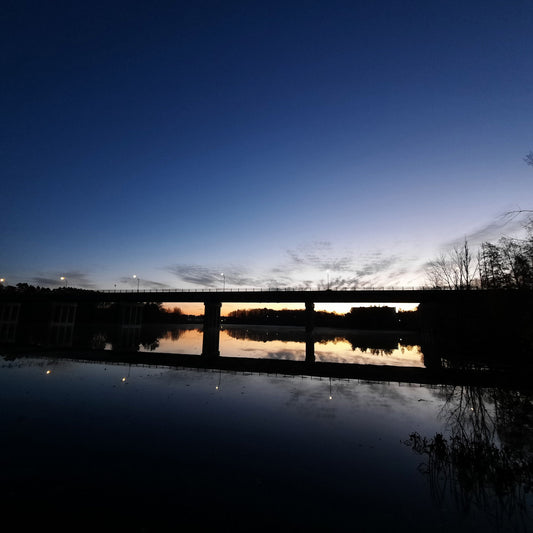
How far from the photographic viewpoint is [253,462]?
9.94m

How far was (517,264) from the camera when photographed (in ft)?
91.9

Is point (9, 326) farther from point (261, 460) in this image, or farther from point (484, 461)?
point (484, 461)

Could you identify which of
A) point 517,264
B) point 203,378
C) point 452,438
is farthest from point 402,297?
point 452,438

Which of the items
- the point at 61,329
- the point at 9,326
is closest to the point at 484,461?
the point at 61,329

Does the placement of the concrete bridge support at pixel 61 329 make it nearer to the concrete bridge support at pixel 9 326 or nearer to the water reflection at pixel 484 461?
the concrete bridge support at pixel 9 326

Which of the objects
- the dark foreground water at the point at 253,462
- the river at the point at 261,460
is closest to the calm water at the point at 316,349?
the river at the point at 261,460

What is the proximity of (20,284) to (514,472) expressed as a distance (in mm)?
245236

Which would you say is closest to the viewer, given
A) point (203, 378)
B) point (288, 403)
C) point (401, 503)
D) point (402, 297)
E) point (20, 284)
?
point (401, 503)

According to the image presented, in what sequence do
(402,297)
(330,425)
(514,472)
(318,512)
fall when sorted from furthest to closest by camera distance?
(402,297)
(330,425)
(514,472)
(318,512)

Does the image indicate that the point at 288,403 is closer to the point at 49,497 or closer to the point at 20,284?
the point at 49,497

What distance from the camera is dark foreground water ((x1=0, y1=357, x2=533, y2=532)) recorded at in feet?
23.5

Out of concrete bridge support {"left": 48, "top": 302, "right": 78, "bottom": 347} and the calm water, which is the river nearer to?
the calm water

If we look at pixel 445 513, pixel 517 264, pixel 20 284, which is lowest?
pixel 445 513

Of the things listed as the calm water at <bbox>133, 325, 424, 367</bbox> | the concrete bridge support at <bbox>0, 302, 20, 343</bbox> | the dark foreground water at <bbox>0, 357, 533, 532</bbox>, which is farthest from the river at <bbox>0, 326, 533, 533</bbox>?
the concrete bridge support at <bbox>0, 302, 20, 343</bbox>
